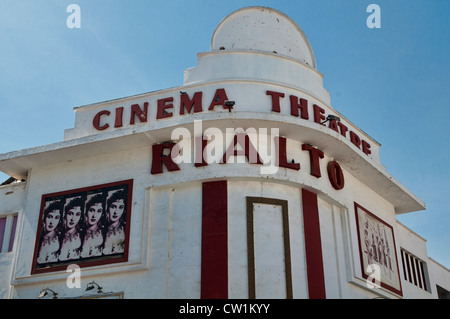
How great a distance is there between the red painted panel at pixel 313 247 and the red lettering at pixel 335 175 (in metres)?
0.94

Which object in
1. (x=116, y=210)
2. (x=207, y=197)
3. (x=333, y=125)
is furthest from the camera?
(x=333, y=125)

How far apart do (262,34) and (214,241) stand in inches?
321

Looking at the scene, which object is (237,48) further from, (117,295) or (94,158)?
(117,295)

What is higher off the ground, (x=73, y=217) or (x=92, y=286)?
(x=73, y=217)

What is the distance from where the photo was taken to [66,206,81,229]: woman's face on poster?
1948 centimetres

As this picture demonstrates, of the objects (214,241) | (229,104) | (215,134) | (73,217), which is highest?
(229,104)

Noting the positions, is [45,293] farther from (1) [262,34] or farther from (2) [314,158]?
(1) [262,34]

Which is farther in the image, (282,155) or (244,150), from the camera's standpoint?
(282,155)

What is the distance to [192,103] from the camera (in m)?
19.5

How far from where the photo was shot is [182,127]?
18.7 m

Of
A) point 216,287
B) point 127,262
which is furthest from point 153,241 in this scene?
point 216,287

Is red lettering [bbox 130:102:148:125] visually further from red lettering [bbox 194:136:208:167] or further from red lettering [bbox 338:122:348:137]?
red lettering [bbox 338:122:348:137]

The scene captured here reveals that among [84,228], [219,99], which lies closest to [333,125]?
[219,99]

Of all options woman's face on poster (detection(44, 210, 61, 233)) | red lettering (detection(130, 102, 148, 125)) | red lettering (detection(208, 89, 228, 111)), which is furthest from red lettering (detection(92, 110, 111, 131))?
red lettering (detection(208, 89, 228, 111))
